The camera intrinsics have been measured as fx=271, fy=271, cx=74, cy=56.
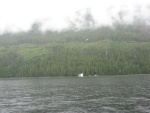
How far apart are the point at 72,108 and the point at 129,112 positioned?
15284 millimetres

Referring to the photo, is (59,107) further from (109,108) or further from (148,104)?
(148,104)

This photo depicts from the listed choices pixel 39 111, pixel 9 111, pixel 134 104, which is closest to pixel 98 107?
pixel 134 104

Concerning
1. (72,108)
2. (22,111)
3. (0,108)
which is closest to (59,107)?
(72,108)

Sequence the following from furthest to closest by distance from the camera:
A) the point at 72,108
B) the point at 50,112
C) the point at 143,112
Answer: the point at 72,108 → the point at 50,112 → the point at 143,112

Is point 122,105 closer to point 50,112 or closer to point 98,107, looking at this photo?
point 98,107

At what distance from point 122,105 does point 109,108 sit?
5.65 metres

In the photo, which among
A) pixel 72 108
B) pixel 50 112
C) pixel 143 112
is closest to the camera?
pixel 143 112

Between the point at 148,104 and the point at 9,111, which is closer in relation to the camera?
the point at 9,111

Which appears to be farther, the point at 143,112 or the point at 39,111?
the point at 39,111

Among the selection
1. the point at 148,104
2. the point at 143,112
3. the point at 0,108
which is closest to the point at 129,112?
the point at 143,112

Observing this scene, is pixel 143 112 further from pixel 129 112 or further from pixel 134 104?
pixel 134 104

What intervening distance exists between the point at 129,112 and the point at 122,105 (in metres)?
10.3

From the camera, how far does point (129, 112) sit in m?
62.3

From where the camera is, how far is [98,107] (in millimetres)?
70500
